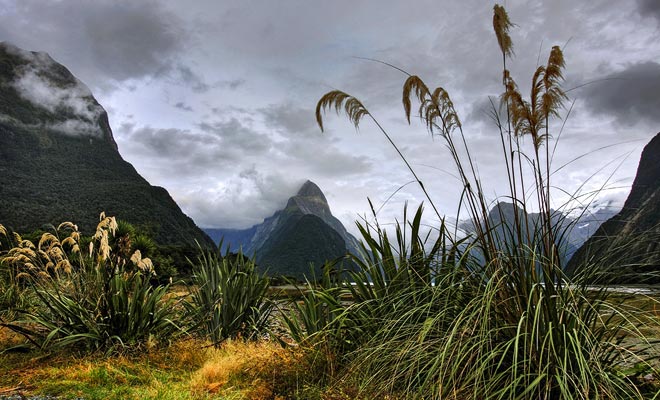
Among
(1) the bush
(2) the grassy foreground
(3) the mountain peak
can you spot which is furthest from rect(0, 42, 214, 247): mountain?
(2) the grassy foreground

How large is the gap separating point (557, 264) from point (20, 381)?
5197 mm

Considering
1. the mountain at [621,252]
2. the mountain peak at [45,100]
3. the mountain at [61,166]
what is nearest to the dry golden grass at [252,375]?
the mountain at [621,252]

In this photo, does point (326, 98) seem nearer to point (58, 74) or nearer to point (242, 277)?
point (242, 277)

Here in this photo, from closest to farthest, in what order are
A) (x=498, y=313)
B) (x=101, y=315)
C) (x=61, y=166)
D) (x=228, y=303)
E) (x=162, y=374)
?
(x=498, y=313)
(x=162, y=374)
(x=101, y=315)
(x=228, y=303)
(x=61, y=166)

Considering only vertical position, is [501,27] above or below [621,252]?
above

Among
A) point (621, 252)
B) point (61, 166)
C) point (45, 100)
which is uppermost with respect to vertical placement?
point (45, 100)

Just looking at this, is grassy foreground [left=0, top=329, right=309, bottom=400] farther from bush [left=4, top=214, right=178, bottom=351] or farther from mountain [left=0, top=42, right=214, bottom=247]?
mountain [left=0, top=42, right=214, bottom=247]

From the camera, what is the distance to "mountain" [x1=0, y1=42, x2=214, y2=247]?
81.1m

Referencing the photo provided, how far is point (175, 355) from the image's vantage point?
17.0 feet

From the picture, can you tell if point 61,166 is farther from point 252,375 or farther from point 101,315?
point 252,375

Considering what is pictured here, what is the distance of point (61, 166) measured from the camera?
381 ft

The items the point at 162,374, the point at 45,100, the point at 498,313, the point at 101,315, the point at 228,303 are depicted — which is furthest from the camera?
the point at 45,100

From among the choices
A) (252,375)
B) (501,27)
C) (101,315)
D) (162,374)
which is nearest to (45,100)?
(101,315)

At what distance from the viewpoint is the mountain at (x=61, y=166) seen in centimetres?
8112
